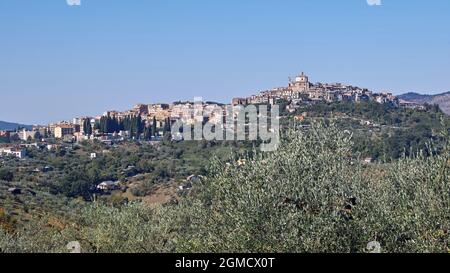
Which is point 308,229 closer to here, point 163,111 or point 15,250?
point 15,250

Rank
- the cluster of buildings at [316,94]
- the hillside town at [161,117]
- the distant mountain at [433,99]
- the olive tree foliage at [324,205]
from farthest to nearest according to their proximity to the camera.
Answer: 1. the distant mountain at [433,99]
2. the cluster of buildings at [316,94]
3. the hillside town at [161,117]
4. the olive tree foliage at [324,205]

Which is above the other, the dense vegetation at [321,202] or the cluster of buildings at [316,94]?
the cluster of buildings at [316,94]

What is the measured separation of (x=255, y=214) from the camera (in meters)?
10.4

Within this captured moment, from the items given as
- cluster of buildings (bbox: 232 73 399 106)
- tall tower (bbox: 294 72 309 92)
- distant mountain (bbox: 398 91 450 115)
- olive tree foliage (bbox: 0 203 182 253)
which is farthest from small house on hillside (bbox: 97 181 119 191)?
distant mountain (bbox: 398 91 450 115)

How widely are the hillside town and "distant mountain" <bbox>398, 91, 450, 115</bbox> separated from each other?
814 centimetres

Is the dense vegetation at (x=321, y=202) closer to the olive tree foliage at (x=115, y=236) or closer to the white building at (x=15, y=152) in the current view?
the olive tree foliage at (x=115, y=236)

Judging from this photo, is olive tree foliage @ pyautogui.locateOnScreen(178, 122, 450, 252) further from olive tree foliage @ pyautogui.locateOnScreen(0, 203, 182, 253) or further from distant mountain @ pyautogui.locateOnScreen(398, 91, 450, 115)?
distant mountain @ pyautogui.locateOnScreen(398, 91, 450, 115)

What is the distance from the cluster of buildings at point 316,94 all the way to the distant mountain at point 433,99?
26.7 ft

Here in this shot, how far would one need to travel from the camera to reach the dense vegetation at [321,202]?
32.3ft

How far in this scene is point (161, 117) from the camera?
266 feet

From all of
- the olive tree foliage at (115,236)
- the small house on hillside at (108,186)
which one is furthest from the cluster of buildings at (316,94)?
the olive tree foliage at (115,236)

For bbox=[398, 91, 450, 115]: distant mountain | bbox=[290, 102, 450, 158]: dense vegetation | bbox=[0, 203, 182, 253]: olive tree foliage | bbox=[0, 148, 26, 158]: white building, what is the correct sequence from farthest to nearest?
bbox=[398, 91, 450, 115]: distant mountain
bbox=[0, 148, 26, 158]: white building
bbox=[290, 102, 450, 158]: dense vegetation
bbox=[0, 203, 182, 253]: olive tree foliage

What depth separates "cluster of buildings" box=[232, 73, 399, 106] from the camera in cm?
8169

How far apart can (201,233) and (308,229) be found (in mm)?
2968
